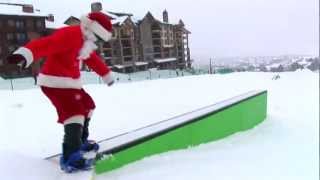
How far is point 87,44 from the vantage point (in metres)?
1.71

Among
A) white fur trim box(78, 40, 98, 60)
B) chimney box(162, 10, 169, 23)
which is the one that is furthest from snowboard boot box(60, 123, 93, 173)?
chimney box(162, 10, 169, 23)

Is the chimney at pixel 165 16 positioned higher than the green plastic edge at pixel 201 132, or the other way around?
the chimney at pixel 165 16

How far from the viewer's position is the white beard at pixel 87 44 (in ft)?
5.46

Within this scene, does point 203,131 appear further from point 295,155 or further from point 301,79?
point 301,79

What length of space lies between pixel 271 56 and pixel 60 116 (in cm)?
343

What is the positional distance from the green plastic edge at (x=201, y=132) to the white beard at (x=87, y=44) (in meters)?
0.44

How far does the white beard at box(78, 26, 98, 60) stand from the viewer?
1.66 m

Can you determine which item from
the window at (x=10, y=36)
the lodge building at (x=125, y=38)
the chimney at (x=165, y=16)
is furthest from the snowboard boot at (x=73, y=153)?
the chimney at (x=165, y=16)

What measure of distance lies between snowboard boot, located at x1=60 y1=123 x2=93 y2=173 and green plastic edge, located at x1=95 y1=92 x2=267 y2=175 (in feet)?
0.38

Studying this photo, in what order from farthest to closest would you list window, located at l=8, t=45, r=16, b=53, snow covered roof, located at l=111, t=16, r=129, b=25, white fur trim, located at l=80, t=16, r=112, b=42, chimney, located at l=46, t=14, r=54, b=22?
1. snow covered roof, located at l=111, t=16, r=129, b=25
2. chimney, located at l=46, t=14, r=54, b=22
3. window, located at l=8, t=45, r=16, b=53
4. white fur trim, located at l=80, t=16, r=112, b=42

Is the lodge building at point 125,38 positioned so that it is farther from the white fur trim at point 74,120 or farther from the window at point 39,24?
the white fur trim at point 74,120

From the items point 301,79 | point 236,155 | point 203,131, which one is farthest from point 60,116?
point 301,79

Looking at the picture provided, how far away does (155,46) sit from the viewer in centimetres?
296

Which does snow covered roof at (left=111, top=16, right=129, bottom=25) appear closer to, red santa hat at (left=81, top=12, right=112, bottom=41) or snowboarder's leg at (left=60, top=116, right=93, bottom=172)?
red santa hat at (left=81, top=12, right=112, bottom=41)
